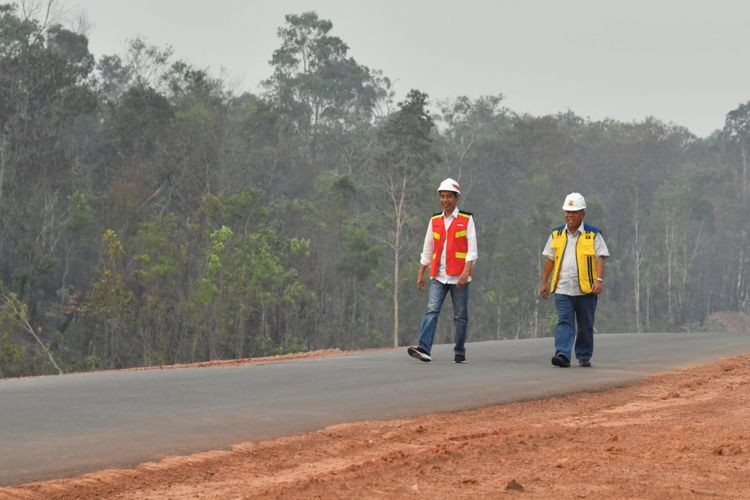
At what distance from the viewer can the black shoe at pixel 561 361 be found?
14.6m

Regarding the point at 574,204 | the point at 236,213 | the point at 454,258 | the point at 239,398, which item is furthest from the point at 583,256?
the point at 236,213

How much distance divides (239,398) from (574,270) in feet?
15.4

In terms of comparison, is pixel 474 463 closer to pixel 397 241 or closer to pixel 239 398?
pixel 239 398

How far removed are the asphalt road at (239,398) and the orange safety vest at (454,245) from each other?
1104 millimetres

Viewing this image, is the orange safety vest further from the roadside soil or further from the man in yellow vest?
the roadside soil

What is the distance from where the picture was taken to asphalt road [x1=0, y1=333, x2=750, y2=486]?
8.15 meters

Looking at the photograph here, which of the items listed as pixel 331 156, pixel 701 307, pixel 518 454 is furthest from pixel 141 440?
pixel 701 307

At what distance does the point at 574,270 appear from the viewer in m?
14.2

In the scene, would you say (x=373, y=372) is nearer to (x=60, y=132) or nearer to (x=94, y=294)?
(x=94, y=294)

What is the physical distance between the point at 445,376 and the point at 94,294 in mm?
36052

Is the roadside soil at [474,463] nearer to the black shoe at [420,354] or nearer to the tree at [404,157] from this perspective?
the black shoe at [420,354]

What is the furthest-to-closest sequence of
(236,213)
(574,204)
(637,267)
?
(637,267)
(236,213)
(574,204)

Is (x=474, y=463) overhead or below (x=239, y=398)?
below

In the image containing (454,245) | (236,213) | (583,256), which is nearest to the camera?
(583,256)
